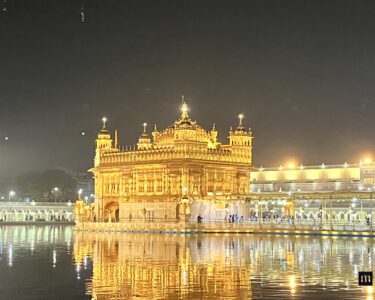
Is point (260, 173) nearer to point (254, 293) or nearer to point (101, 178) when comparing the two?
point (101, 178)

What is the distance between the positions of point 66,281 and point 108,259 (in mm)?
8565

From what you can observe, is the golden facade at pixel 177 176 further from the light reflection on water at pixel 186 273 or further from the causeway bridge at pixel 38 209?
the causeway bridge at pixel 38 209

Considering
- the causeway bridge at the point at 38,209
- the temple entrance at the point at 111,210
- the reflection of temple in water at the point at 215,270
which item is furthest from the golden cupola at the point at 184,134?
the causeway bridge at the point at 38,209

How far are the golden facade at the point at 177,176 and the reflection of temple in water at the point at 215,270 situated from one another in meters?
31.4

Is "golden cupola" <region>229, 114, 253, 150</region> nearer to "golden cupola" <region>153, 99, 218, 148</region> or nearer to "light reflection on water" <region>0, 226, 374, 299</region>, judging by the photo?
"golden cupola" <region>153, 99, 218, 148</region>

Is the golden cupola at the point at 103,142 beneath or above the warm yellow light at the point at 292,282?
above

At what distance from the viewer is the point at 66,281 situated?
25719 mm

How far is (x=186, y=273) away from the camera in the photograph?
1085 inches

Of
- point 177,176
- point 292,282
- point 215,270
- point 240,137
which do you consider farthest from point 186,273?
point 240,137

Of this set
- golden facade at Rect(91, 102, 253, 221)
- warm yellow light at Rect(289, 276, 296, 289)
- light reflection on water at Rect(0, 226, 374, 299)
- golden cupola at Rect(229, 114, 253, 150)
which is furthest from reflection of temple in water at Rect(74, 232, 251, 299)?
golden cupola at Rect(229, 114, 253, 150)

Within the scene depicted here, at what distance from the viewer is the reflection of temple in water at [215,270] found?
22859 millimetres

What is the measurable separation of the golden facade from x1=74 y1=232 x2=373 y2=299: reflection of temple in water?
31450 millimetres

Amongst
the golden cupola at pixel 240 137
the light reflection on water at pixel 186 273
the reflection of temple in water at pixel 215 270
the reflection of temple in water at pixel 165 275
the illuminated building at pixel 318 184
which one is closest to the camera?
the light reflection on water at pixel 186 273

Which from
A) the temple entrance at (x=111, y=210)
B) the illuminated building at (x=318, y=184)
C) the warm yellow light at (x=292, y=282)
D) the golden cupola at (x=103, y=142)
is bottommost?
the warm yellow light at (x=292, y=282)
